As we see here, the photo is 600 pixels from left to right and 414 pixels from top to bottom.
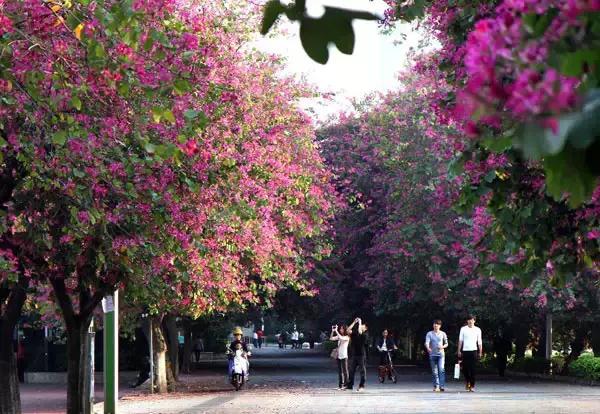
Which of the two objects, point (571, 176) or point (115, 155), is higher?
point (115, 155)

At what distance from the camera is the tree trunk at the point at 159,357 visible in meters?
32.6

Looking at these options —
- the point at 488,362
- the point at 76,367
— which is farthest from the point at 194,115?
the point at 488,362

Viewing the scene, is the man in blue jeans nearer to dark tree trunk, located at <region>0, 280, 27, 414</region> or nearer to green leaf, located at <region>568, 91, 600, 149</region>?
dark tree trunk, located at <region>0, 280, 27, 414</region>

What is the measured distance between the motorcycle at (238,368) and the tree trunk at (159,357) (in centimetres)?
196

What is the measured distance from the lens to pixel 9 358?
62.2 feet

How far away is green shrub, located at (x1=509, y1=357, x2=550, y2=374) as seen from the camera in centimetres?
3804

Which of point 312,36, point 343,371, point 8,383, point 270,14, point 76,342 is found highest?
point 270,14

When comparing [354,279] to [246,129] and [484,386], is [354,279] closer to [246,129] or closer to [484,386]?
[484,386]

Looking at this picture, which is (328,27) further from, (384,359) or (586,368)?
(384,359)

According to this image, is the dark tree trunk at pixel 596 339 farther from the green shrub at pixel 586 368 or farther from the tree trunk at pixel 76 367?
the tree trunk at pixel 76 367

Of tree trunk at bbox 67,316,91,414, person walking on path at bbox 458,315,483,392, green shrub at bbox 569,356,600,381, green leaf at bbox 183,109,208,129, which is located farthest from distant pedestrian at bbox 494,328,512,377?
green leaf at bbox 183,109,208,129

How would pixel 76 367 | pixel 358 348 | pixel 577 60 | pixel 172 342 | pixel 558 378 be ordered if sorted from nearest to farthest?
1. pixel 577 60
2. pixel 76 367
3. pixel 358 348
4. pixel 558 378
5. pixel 172 342

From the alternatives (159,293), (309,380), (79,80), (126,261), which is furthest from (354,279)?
(79,80)

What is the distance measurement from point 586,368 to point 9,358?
18.2 m
